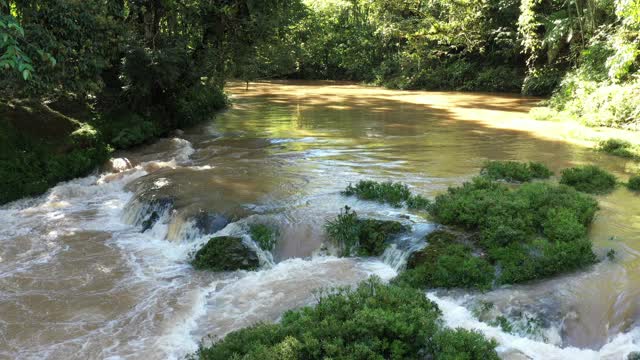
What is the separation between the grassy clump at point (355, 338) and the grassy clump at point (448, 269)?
1451 mm

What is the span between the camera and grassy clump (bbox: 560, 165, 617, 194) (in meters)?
10.9

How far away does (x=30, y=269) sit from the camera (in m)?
8.82

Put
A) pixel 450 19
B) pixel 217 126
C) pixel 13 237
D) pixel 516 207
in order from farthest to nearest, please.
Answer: pixel 450 19, pixel 217 126, pixel 13 237, pixel 516 207

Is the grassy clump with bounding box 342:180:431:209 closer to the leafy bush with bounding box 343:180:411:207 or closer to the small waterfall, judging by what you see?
the leafy bush with bounding box 343:180:411:207

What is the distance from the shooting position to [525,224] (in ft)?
27.7

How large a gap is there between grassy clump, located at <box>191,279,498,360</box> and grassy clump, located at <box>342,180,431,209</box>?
4.08 meters

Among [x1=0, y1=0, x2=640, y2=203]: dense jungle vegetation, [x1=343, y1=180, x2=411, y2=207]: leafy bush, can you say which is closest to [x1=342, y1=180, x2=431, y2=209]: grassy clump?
[x1=343, y1=180, x2=411, y2=207]: leafy bush

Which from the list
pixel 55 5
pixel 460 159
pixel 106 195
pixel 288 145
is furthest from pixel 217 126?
pixel 55 5

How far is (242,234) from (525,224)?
15.0 feet

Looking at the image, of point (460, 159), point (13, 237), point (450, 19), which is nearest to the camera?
point (13, 237)

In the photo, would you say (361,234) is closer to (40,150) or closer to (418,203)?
(418,203)

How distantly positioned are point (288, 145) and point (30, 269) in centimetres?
905

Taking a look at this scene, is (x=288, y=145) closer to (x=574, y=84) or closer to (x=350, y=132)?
(x=350, y=132)

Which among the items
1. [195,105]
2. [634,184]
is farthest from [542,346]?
[195,105]
